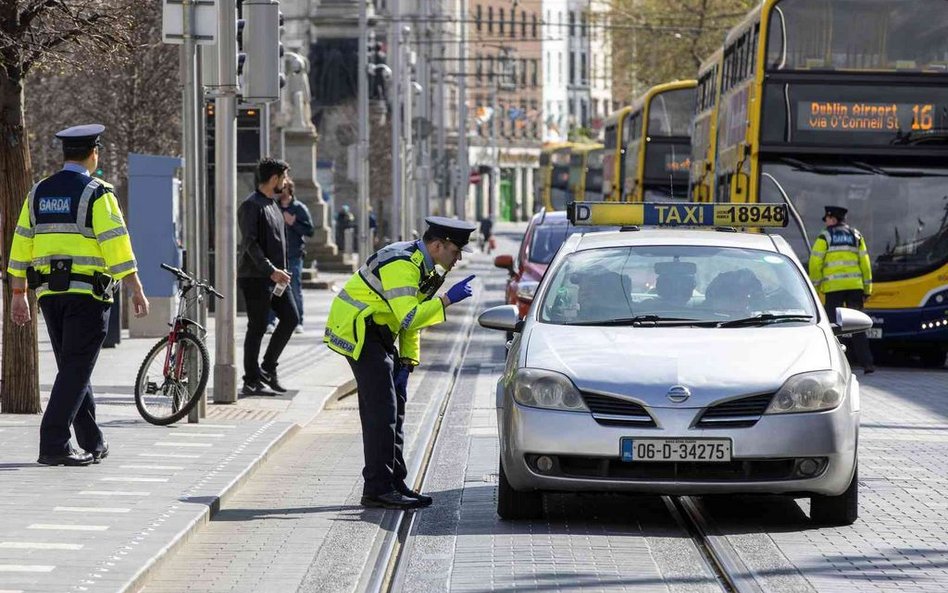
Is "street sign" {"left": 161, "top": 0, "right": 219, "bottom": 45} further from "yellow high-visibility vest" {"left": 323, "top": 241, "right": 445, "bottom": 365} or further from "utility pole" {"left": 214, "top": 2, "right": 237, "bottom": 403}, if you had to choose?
"yellow high-visibility vest" {"left": 323, "top": 241, "right": 445, "bottom": 365}

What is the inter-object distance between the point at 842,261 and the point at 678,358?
39.0ft

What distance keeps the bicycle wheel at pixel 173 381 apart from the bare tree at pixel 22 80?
759 mm

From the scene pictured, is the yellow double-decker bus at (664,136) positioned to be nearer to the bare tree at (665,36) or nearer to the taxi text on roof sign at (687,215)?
the bare tree at (665,36)

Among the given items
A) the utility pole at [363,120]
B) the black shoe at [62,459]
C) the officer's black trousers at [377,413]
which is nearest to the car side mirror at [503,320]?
the officer's black trousers at [377,413]

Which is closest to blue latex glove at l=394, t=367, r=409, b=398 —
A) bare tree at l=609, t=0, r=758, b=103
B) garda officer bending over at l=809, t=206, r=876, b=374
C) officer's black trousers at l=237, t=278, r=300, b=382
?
officer's black trousers at l=237, t=278, r=300, b=382

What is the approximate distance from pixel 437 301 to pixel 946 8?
45.2 feet

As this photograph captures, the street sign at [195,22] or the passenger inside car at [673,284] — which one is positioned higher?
the street sign at [195,22]

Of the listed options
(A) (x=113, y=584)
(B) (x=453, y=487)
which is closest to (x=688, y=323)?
(B) (x=453, y=487)

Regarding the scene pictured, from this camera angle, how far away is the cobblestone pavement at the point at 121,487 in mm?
8008

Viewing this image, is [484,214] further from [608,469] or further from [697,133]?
[608,469]

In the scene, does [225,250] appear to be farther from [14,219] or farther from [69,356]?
[69,356]

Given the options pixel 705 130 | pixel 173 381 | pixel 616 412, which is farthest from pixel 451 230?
pixel 705 130

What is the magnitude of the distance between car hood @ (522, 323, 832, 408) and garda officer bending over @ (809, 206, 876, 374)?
36.6 feet

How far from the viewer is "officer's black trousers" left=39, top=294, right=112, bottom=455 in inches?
439
